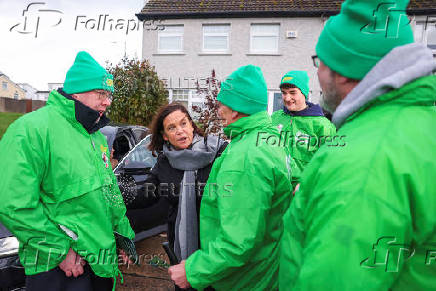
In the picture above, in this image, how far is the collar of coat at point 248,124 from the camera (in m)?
1.65

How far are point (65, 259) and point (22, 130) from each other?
822mm

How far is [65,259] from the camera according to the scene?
1.77m

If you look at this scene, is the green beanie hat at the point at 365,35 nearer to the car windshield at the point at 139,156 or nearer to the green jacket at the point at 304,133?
the green jacket at the point at 304,133

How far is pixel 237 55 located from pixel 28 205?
1280 cm

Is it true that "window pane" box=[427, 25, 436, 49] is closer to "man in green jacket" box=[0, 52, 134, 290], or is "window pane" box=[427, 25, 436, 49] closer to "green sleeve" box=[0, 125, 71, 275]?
"man in green jacket" box=[0, 52, 134, 290]

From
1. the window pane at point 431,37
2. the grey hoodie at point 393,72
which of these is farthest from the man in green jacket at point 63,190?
the window pane at point 431,37

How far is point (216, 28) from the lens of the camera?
13648 mm

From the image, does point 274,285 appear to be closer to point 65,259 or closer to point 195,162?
point 195,162

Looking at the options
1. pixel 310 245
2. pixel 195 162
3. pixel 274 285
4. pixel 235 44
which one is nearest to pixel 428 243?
pixel 310 245

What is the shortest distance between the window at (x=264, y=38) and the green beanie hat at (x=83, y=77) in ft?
39.6

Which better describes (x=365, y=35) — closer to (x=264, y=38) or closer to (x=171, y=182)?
(x=171, y=182)

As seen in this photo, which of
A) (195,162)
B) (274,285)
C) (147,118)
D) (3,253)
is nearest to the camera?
(274,285)

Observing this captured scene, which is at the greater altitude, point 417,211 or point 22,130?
point 22,130

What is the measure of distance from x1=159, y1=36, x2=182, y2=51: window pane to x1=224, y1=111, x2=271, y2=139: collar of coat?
1317 cm
